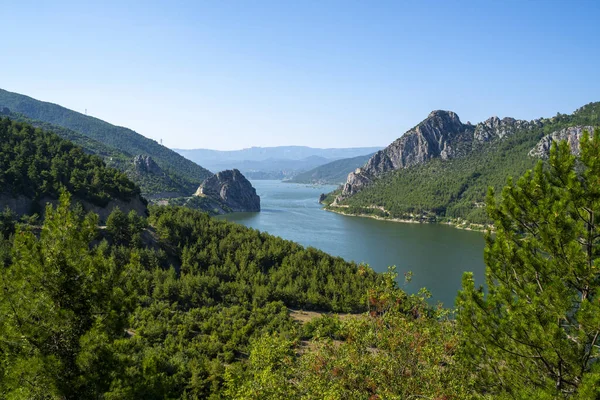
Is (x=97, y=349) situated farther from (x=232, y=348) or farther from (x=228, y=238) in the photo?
(x=228, y=238)

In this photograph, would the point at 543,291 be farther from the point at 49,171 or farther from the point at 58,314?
the point at 49,171

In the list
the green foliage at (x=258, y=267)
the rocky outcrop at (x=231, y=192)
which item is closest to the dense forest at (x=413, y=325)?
the green foliage at (x=258, y=267)

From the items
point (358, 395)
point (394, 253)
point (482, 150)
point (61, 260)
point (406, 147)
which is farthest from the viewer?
point (406, 147)

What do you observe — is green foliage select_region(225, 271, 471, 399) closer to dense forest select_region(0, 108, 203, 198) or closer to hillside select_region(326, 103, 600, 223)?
hillside select_region(326, 103, 600, 223)

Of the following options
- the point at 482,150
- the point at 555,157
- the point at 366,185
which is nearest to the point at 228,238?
the point at 555,157

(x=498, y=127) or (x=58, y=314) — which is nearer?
(x=58, y=314)

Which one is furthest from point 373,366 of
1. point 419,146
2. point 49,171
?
point 419,146

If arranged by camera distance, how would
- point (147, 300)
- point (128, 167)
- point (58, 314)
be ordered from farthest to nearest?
point (128, 167) < point (147, 300) < point (58, 314)
